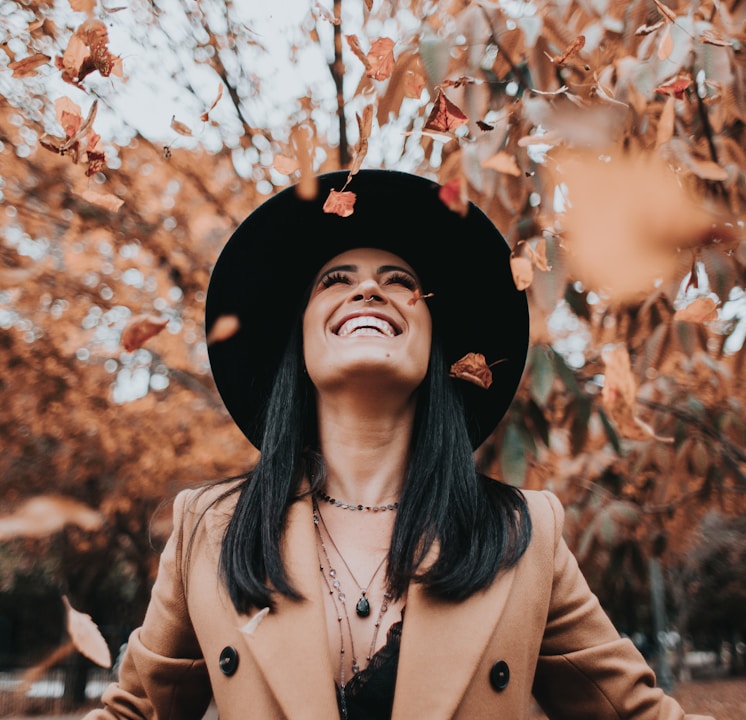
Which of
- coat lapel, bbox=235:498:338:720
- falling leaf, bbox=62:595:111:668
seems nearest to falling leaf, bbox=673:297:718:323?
coat lapel, bbox=235:498:338:720

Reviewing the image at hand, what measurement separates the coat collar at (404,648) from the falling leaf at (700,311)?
0.83 meters

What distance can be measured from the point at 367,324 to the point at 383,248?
0.31 meters

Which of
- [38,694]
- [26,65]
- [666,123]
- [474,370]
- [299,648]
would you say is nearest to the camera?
[299,648]

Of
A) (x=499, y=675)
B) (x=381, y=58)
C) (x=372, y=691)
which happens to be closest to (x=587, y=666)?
(x=499, y=675)

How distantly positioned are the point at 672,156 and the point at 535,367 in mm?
625

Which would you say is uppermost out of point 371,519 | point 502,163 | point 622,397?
point 502,163

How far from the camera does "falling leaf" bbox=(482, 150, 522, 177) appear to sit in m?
1.69

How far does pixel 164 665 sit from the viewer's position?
4.93ft

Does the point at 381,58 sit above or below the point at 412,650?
above

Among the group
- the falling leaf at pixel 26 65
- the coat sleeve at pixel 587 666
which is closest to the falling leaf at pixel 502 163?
the coat sleeve at pixel 587 666

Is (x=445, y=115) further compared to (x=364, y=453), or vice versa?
(x=364, y=453)

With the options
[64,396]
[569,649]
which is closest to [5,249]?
[64,396]

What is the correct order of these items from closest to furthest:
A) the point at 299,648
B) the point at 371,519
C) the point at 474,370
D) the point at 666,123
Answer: the point at 299,648 < the point at 666,123 < the point at 371,519 < the point at 474,370

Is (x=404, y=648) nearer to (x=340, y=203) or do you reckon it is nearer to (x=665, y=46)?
(x=340, y=203)
